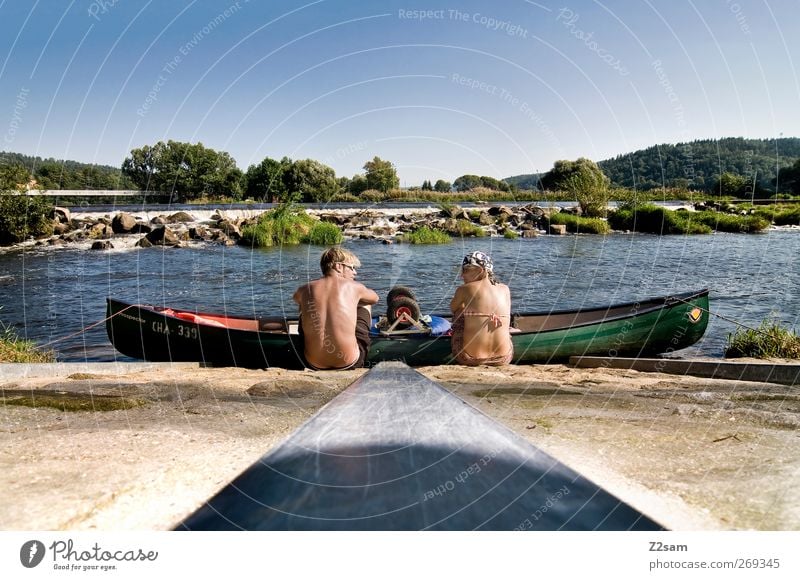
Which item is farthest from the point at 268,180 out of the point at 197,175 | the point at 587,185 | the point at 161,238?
the point at 587,185

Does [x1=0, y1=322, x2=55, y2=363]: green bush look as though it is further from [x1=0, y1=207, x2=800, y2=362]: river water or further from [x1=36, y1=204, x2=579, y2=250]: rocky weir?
[x1=36, y1=204, x2=579, y2=250]: rocky weir

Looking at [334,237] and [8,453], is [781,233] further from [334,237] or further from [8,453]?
[8,453]

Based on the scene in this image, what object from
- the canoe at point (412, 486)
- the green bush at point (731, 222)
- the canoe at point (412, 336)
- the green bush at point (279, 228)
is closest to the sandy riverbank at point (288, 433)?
the canoe at point (412, 486)

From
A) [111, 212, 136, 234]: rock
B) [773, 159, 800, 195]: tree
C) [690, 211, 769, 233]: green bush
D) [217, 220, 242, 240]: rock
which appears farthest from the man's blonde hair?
[773, 159, 800, 195]: tree

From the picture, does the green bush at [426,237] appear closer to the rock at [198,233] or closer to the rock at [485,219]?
the rock at [485,219]

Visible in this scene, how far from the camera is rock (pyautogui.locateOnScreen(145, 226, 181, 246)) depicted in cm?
2805

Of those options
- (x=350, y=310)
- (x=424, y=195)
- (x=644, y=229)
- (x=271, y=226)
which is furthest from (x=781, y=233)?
(x=350, y=310)

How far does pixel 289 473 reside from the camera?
9.05ft

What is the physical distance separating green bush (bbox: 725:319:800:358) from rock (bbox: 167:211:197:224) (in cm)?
2992

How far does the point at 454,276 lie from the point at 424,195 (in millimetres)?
22594

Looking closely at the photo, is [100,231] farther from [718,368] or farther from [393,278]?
[718,368]

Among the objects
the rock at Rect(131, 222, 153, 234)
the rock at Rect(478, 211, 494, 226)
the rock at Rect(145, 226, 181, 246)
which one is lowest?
the rock at Rect(145, 226, 181, 246)

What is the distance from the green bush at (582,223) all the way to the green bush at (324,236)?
14743 mm

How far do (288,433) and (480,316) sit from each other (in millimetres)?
3542
